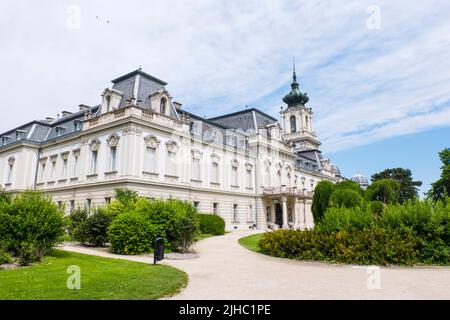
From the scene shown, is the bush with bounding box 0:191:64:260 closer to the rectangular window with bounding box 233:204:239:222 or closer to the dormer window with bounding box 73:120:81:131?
the dormer window with bounding box 73:120:81:131

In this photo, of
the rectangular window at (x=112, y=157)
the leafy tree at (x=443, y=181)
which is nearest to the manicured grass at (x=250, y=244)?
the rectangular window at (x=112, y=157)

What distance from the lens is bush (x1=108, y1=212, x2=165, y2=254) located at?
14.5 m

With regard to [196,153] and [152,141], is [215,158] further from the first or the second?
[152,141]

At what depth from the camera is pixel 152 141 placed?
978 inches

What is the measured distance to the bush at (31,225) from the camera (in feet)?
39.0

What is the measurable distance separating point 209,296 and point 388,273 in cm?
611

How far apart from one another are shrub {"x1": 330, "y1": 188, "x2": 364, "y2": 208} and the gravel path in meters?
7.38

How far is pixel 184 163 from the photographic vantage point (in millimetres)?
27625

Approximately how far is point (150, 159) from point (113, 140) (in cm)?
330

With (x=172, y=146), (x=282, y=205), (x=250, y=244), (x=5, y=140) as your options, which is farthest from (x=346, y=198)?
(x=5, y=140)

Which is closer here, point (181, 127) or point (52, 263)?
point (52, 263)
